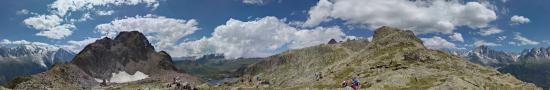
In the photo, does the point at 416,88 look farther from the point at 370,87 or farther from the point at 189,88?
the point at 189,88

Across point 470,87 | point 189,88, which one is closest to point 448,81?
point 470,87

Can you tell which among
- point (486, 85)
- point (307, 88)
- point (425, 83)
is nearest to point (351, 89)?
point (307, 88)

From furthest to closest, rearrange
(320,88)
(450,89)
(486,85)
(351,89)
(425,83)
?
(486,85) → (425,83) → (320,88) → (450,89) → (351,89)

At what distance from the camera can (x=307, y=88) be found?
11600 centimetres

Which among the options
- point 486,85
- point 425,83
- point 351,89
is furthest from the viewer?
point 486,85

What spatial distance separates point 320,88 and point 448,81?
24489 millimetres

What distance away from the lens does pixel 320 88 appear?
113m

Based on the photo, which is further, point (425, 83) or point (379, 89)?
point (425, 83)

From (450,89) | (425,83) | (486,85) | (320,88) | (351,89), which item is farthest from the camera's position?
(486,85)

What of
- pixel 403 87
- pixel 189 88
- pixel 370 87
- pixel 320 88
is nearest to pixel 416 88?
pixel 403 87

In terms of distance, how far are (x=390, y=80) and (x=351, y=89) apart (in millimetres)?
25775

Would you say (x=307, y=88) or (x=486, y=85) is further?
(x=486, y=85)

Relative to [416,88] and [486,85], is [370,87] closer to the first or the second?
[416,88]

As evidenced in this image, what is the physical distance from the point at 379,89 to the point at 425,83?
57.4 feet
